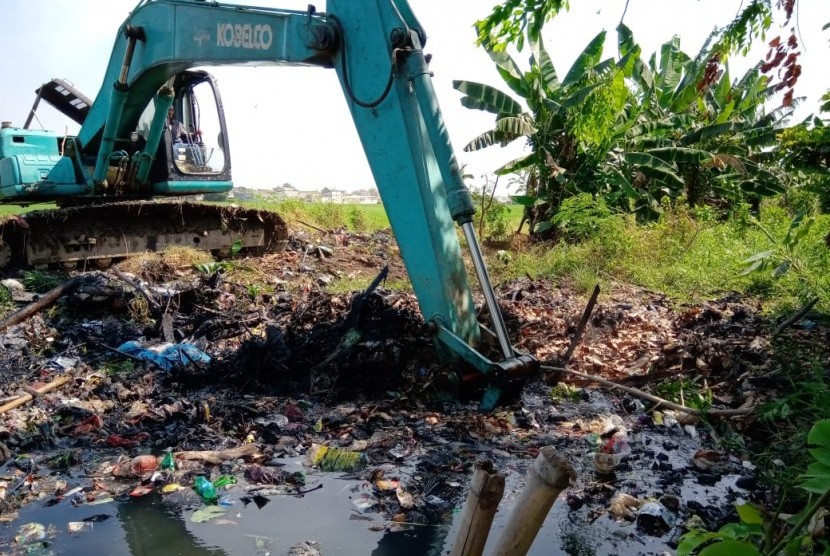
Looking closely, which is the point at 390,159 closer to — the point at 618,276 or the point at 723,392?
the point at 723,392

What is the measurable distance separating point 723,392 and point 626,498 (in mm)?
1646

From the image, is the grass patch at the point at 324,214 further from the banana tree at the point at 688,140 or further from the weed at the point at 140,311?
the weed at the point at 140,311

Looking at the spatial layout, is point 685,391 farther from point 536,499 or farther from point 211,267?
point 211,267

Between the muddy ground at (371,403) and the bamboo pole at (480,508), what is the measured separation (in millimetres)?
1481

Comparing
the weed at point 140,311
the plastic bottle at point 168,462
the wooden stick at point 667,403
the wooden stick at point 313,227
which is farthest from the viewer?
the wooden stick at point 313,227

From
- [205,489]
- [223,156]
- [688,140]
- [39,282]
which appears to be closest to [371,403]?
[205,489]

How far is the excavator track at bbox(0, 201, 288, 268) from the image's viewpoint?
7598 millimetres

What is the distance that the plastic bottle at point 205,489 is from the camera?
3006 millimetres

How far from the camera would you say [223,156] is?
334 inches

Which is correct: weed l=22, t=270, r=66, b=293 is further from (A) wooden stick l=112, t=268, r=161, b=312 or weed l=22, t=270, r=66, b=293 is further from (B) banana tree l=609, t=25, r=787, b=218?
(B) banana tree l=609, t=25, r=787, b=218

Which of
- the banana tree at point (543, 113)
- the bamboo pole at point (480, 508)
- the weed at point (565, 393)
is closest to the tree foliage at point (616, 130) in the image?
the banana tree at point (543, 113)

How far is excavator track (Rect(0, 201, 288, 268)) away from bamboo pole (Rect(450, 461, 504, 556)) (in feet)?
Result: 24.9

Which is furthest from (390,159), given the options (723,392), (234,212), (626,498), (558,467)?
(234,212)

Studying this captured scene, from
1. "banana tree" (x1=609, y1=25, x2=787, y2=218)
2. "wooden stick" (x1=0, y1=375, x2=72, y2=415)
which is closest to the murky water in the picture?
"wooden stick" (x1=0, y1=375, x2=72, y2=415)
